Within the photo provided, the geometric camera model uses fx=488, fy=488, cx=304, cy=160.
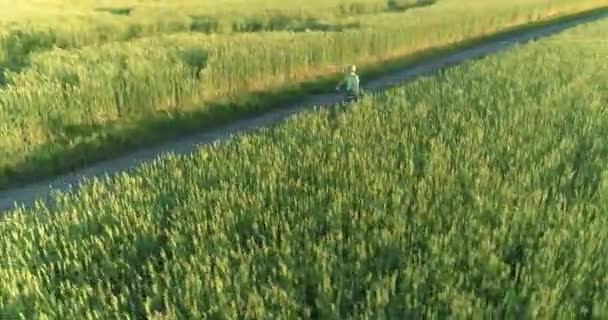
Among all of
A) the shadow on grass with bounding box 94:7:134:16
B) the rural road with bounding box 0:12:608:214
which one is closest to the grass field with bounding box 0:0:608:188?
Result: the rural road with bounding box 0:12:608:214

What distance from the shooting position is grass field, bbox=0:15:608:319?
3.94 metres

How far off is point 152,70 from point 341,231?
1016 cm

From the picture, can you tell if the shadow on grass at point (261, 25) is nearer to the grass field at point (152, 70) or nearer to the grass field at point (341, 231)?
the grass field at point (152, 70)

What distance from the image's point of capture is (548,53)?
15039mm

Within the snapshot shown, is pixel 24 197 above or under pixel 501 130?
under

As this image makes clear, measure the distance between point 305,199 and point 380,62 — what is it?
15.1m

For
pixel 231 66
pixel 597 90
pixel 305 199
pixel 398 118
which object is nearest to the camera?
pixel 305 199

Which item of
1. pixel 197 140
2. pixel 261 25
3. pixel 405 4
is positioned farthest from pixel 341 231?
pixel 405 4

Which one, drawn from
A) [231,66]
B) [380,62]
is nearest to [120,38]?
[231,66]

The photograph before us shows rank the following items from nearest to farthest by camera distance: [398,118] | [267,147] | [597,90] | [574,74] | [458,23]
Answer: [267,147] < [398,118] < [597,90] < [574,74] < [458,23]

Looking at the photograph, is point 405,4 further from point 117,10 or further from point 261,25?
point 117,10

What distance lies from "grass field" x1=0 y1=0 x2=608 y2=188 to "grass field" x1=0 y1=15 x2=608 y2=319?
5.04 meters

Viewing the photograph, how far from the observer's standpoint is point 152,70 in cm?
1336

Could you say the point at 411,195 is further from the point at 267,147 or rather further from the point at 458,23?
the point at 458,23
